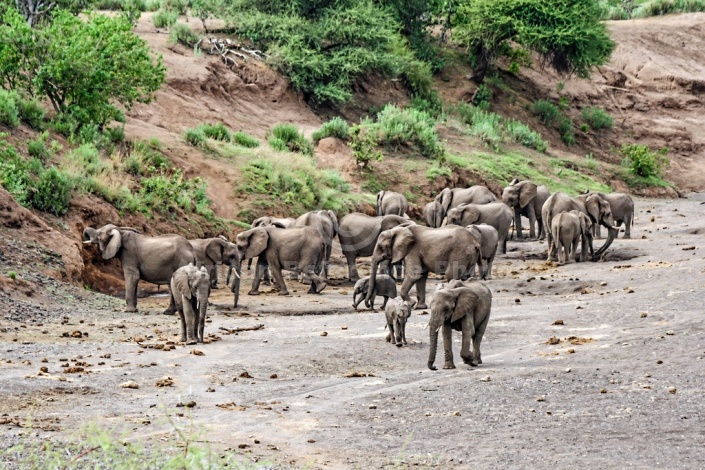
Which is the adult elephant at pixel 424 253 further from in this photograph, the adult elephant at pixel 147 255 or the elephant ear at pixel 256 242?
the adult elephant at pixel 147 255

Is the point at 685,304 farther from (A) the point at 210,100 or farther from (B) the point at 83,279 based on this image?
(A) the point at 210,100

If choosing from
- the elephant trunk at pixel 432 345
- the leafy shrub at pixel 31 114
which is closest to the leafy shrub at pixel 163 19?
the leafy shrub at pixel 31 114

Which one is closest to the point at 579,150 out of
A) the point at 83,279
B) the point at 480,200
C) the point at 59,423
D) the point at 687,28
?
the point at 687,28

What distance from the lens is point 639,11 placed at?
67562mm

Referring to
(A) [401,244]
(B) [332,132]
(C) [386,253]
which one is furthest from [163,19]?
(A) [401,244]

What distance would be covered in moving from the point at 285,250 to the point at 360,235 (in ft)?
8.14

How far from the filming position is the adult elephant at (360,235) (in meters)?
24.9

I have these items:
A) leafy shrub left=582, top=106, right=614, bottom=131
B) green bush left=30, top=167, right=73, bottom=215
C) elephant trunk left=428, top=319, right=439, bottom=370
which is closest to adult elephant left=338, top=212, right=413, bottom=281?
green bush left=30, top=167, right=73, bottom=215

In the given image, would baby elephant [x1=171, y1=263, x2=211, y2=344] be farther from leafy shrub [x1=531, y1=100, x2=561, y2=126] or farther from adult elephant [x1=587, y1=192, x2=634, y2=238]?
leafy shrub [x1=531, y1=100, x2=561, y2=126]

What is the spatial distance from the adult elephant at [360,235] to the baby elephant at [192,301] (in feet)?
29.6

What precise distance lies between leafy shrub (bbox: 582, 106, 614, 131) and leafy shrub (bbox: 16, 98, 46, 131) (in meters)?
31.3

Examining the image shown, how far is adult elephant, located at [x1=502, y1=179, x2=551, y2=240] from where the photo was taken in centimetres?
3105

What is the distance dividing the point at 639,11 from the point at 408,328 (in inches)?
2154

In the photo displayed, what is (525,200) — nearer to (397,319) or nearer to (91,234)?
(91,234)
